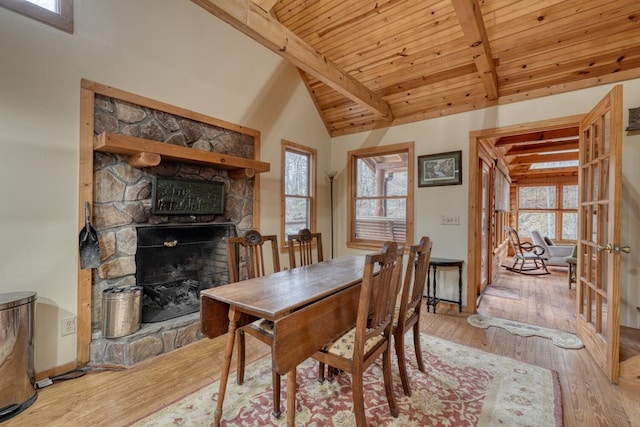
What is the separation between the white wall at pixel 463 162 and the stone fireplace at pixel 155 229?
1.89m

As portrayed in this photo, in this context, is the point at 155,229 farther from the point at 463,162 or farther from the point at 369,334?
the point at 463,162

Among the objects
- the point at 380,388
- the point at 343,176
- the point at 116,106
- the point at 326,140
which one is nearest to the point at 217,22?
the point at 116,106

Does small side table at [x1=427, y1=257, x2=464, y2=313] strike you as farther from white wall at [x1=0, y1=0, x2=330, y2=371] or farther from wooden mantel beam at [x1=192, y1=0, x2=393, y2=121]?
white wall at [x1=0, y1=0, x2=330, y2=371]

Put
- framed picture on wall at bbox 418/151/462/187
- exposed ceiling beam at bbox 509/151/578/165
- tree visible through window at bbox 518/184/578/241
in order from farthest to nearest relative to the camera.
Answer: tree visible through window at bbox 518/184/578/241, exposed ceiling beam at bbox 509/151/578/165, framed picture on wall at bbox 418/151/462/187

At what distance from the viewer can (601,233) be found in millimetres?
2195

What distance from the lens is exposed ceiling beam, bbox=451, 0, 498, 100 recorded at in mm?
1928

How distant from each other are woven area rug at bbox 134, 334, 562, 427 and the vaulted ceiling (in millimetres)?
2394

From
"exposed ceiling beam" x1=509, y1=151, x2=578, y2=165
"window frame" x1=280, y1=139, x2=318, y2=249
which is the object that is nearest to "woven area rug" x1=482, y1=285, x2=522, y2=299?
"window frame" x1=280, y1=139, x2=318, y2=249

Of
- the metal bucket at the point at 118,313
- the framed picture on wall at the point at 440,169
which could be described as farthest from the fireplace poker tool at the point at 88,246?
the framed picture on wall at the point at 440,169

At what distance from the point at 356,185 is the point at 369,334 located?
3.19 m

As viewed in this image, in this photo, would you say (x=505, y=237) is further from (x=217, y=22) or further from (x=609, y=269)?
(x=217, y=22)

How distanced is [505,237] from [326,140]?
5.50 m

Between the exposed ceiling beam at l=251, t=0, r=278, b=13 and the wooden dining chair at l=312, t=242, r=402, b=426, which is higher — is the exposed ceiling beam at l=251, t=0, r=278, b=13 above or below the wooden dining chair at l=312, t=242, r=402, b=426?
above

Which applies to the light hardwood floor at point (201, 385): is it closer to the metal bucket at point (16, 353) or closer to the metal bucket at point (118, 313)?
the metal bucket at point (16, 353)
